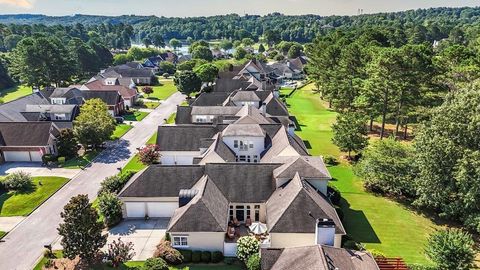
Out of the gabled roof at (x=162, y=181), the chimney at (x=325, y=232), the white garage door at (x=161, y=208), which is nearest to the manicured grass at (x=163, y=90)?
the gabled roof at (x=162, y=181)

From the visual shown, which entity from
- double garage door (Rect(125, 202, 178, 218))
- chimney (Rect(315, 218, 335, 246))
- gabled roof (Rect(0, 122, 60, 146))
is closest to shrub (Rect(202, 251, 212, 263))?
double garage door (Rect(125, 202, 178, 218))

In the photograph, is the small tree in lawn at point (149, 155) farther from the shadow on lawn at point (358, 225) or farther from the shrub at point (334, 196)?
the shadow on lawn at point (358, 225)

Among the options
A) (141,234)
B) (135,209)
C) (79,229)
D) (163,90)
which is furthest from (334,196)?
(163,90)

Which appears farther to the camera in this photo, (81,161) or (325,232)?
(81,161)

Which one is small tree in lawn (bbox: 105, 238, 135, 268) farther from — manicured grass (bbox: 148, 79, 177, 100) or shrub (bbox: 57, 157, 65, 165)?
manicured grass (bbox: 148, 79, 177, 100)

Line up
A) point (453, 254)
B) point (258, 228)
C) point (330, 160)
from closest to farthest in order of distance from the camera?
point (453, 254), point (258, 228), point (330, 160)

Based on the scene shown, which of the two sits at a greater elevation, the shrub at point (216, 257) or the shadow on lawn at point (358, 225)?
the shrub at point (216, 257)

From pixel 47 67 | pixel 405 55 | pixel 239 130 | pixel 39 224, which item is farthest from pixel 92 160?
pixel 47 67

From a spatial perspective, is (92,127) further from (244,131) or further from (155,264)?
(155,264)
